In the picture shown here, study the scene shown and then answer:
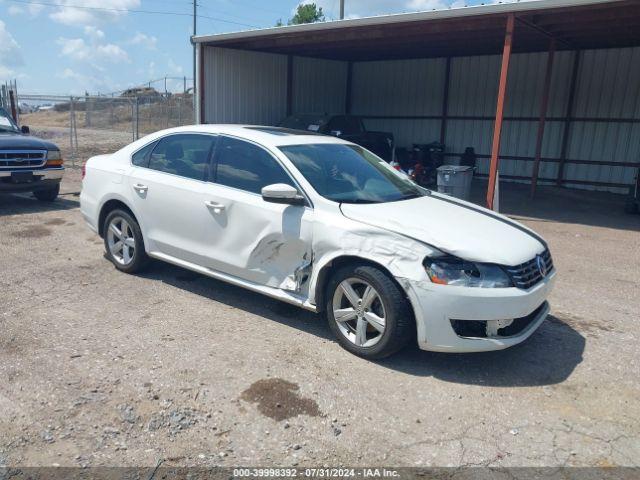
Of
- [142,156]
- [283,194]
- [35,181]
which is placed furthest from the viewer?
[35,181]

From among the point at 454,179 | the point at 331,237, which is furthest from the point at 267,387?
the point at 454,179

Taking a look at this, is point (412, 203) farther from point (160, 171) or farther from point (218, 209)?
point (160, 171)

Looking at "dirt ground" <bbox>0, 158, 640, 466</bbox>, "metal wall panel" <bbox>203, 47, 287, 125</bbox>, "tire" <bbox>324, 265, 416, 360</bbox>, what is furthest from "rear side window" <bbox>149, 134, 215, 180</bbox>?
"metal wall panel" <bbox>203, 47, 287, 125</bbox>

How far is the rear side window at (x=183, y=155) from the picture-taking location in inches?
207

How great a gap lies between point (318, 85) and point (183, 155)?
44.1 ft

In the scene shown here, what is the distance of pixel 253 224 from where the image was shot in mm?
4680

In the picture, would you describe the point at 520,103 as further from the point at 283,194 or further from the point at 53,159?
the point at 283,194

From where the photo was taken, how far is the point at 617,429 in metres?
3.38

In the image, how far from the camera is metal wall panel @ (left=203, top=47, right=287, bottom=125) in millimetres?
14289

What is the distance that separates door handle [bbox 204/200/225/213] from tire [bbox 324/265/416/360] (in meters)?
1.29

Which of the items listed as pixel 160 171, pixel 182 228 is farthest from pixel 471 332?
pixel 160 171

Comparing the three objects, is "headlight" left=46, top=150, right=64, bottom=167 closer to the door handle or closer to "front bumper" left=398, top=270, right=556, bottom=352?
the door handle

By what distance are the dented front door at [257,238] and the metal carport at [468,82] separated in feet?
20.5

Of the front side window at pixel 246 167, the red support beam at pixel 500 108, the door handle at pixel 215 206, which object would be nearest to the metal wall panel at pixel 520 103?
the red support beam at pixel 500 108
